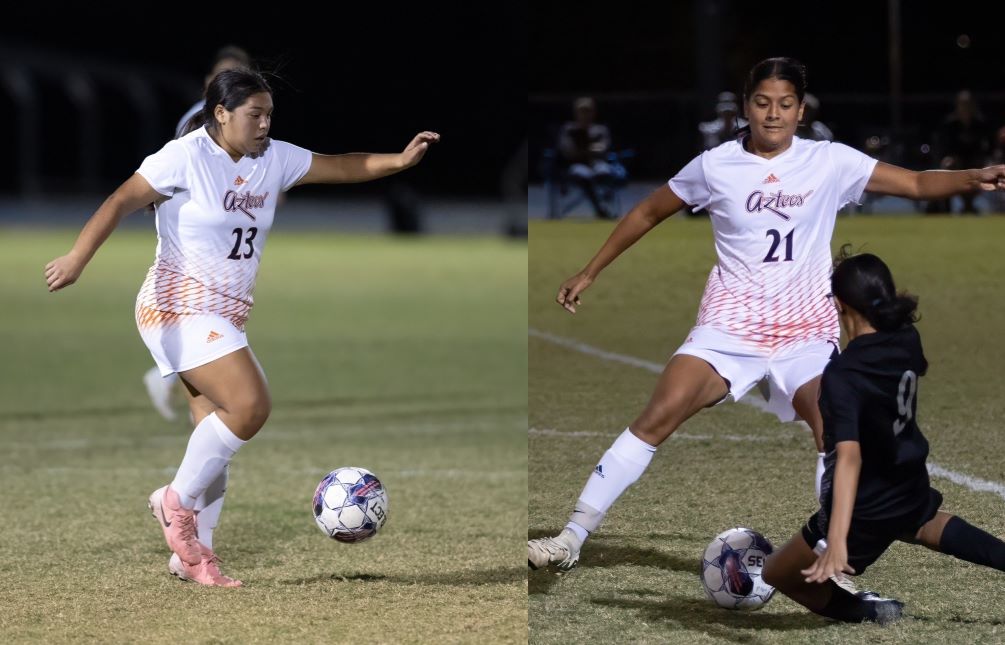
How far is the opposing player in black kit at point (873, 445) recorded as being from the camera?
3.93 m

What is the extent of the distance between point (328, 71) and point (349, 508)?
130 feet

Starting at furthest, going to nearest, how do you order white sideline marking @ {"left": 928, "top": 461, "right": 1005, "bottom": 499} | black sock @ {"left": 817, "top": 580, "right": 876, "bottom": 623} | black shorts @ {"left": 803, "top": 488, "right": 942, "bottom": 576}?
white sideline marking @ {"left": 928, "top": 461, "right": 1005, "bottom": 499} < black sock @ {"left": 817, "top": 580, "right": 876, "bottom": 623} < black shorts @ {"left": 803, "top": 488, "right": 942, "bottom": 576}

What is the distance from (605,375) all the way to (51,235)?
24831 mm

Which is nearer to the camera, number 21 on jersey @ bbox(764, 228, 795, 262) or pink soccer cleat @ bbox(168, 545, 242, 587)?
number 21 on jersey @ bbox(764, 228, 795, 262)

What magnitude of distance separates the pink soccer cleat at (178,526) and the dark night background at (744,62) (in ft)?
18.1

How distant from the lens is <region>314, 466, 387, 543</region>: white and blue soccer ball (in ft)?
17.6

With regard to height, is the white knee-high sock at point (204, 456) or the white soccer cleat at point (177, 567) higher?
the white knee-high sock at point (204, 456)

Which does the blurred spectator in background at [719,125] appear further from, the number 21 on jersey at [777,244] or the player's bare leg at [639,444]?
the player's bare leg at [639,444]

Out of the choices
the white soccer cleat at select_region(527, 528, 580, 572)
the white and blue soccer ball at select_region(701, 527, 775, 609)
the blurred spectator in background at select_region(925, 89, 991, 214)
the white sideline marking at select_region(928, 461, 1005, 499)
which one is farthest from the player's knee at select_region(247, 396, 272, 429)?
the blurred spectator in background at select_region(925, 89, 991, 214)

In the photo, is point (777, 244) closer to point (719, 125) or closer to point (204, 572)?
point (204, 572)

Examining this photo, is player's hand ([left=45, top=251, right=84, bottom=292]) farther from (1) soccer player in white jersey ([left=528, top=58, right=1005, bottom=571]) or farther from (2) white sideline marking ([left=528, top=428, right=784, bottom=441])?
(2) white sideline marking ([left=528, top=428, right=784, bottom=441])

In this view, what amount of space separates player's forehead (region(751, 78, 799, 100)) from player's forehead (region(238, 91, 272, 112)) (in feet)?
5.38

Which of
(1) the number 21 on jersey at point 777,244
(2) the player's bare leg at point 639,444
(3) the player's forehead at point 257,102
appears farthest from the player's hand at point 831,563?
(3) the player's forehead at point 257,102

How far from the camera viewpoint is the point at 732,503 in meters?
6.09
